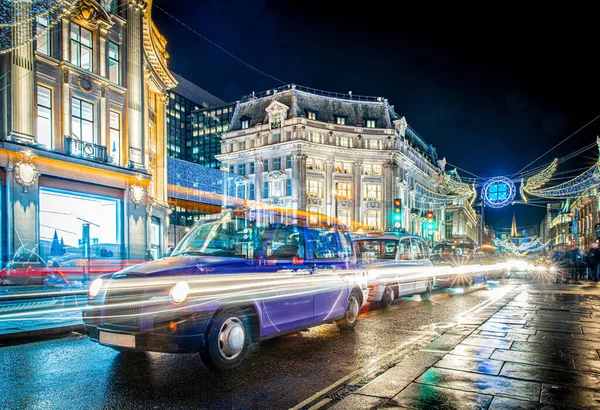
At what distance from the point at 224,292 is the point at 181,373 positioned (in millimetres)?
1165

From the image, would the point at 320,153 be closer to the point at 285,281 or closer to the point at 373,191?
the point at 373,191

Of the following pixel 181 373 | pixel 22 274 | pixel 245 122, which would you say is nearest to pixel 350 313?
pixel 181 373

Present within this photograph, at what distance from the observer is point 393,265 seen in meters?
13.0

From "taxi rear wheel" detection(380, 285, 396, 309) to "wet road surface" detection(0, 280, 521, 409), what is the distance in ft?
12.3

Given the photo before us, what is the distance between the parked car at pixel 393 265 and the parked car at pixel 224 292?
13.0ft

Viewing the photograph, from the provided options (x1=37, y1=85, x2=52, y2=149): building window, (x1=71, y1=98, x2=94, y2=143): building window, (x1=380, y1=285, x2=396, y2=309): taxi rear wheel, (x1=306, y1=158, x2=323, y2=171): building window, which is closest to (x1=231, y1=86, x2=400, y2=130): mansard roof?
(x1=306, y1=158, x2=323, y2=171): building window

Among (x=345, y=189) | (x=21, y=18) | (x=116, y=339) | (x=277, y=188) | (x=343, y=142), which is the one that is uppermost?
(x=343, y=142)

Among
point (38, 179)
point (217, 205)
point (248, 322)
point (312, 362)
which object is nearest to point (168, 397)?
point (248, 322)

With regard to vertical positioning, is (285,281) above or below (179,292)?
below

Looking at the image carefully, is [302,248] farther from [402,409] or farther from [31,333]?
[31,333]

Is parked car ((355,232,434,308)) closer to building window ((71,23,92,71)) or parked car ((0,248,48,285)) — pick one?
parked car ((0,248,48,285))

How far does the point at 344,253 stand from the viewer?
9.08m

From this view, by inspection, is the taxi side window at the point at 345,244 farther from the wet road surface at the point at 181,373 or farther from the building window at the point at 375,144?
the building window at the point at 375,144

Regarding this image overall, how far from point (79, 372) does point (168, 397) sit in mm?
1764
